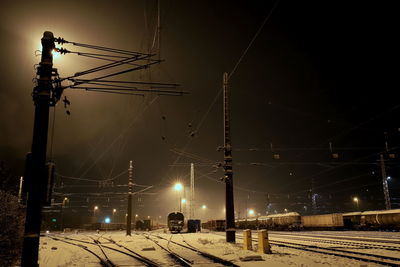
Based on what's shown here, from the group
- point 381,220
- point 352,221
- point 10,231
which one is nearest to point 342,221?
point 352,221

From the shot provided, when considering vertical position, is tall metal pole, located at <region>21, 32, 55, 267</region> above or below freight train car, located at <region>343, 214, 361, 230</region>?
above

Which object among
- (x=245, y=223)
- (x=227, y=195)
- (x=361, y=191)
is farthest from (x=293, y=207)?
(x=227, y=195)

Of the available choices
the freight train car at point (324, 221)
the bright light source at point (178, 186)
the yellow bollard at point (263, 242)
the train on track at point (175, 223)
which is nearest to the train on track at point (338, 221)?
the freight train car at point (324, 221)

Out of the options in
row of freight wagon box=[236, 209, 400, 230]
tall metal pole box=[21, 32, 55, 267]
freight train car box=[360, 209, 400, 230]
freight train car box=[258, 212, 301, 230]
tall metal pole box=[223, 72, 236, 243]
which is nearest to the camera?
tall metal pole box=[21, 32, 55, 267]

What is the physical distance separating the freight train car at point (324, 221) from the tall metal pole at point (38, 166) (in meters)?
43.1

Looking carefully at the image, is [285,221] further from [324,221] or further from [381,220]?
[381,220]

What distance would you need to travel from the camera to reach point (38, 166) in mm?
8867

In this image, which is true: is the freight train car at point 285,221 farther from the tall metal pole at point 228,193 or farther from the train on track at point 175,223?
the tall metal pole at point 228,193

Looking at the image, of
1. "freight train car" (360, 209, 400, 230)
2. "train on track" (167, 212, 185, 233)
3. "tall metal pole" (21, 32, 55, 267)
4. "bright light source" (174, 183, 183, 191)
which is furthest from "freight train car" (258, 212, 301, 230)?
"tall metal pole" (21, 32, 55, 267)

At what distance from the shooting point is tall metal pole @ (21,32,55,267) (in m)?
8.46

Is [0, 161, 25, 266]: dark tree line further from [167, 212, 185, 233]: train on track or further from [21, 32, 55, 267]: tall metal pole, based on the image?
[167, 212, 185, 233]: train on track

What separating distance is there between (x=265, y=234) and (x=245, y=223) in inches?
2139

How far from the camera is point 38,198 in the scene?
28.7 ft

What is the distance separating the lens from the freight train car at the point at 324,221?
→ 4469 cm
